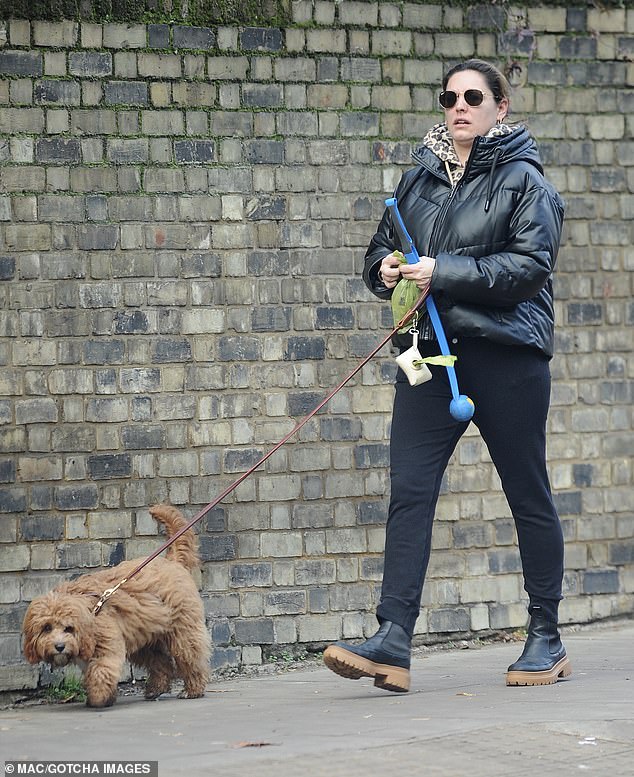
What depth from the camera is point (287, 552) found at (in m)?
7.07

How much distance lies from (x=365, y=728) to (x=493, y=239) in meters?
1.95

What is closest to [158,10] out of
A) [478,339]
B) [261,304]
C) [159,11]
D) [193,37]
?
[159,11]

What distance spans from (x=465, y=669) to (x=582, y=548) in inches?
56.5

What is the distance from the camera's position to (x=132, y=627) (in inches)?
229

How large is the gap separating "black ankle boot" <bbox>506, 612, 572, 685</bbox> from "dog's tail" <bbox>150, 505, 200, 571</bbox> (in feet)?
5.10

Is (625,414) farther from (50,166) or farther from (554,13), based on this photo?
(50,166)

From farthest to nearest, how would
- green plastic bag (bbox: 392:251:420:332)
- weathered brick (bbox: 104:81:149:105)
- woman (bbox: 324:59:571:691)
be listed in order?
weathered brick (bbox: 104:81:149:105), green plastic bag (bbox: 392:251:420:332), woman (bbox: 324:59:571:691)

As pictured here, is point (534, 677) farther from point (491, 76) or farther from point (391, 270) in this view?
point (491, 76)

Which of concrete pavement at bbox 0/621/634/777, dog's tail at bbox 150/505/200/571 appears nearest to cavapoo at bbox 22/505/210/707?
dog's tail at bbox 150/505/200/571

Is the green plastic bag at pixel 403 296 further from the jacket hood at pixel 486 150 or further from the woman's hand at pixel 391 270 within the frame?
the jacket hood at pixel 486 150

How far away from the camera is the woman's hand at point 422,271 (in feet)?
17.3

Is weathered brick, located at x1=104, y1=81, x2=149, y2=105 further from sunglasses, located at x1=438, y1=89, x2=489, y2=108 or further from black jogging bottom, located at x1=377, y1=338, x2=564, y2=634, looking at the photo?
black jogging bottom, located at x1=377, y1=338, x2=564, y2=634

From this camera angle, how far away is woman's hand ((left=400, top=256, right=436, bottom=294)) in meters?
5.27

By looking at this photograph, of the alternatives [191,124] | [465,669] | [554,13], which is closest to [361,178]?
[191,124]
